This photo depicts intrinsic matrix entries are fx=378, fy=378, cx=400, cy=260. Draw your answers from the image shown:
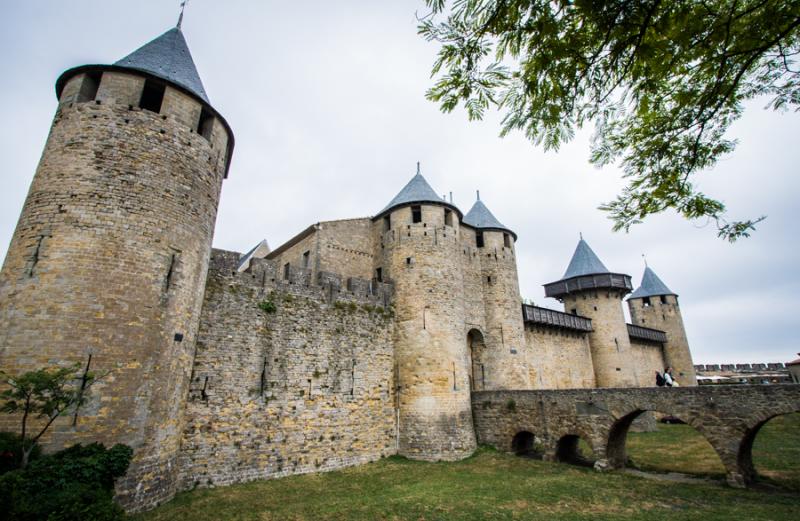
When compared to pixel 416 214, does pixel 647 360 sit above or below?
below

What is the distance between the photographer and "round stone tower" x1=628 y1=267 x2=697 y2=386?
3109 centimetres

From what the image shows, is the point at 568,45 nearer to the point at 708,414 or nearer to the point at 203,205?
the point at 203,205

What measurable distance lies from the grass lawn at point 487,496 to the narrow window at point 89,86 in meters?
9.68

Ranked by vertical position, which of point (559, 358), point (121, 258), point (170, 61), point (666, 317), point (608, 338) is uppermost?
point (170, 61)

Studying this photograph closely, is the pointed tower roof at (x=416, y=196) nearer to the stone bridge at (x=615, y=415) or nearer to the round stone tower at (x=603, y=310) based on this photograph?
the stone bridge at (x=615, y=415)

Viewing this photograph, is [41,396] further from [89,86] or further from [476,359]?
[476,359]

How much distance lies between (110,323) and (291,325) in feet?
17.7

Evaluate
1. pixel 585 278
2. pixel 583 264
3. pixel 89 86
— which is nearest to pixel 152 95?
pixel 89 86

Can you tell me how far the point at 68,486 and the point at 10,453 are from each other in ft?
3.89

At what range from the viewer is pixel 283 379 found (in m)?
11.8

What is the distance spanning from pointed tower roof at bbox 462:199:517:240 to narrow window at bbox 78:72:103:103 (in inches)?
602

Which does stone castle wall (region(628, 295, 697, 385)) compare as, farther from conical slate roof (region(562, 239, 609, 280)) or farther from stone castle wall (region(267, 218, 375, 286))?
stone castle wall (region(267, 218, 375, 286))

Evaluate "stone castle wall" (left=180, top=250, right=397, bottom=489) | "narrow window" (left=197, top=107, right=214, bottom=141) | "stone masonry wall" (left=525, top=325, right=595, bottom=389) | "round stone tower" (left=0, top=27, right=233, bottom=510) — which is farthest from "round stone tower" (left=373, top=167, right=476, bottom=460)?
"narrow window" (left=197, top=107, right=214, bottom=141)

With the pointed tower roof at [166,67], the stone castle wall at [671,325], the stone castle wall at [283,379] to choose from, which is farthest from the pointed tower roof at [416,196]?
the stone castle wall at [671,325]
